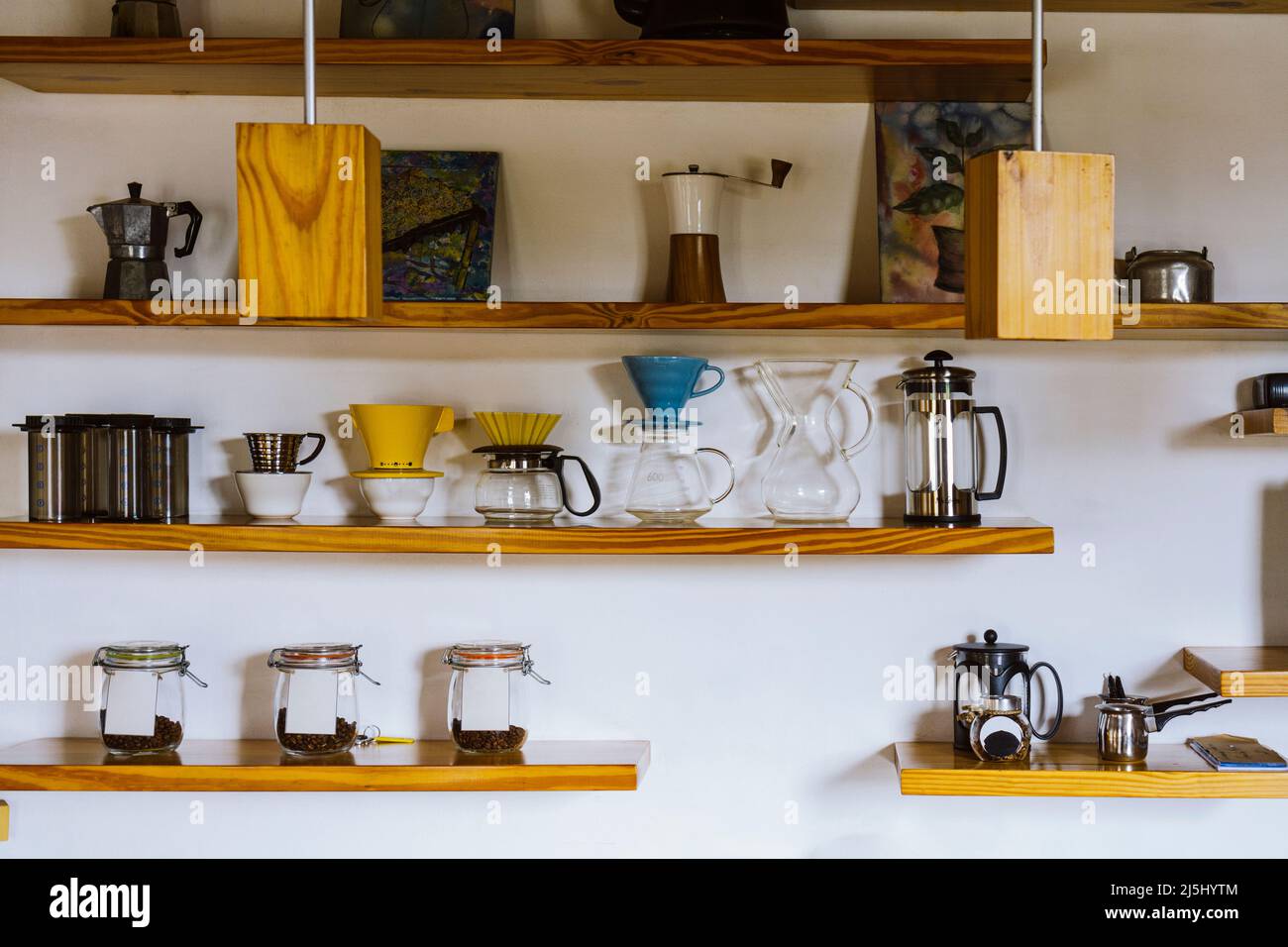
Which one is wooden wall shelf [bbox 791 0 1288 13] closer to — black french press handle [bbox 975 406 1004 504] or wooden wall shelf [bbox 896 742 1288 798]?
black french press handle [bbox 975 406 1004 504]

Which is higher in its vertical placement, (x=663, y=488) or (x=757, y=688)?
(x=663, y=488)

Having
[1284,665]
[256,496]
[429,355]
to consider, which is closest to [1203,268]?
[1284,665]

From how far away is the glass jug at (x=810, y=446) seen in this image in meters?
1.97

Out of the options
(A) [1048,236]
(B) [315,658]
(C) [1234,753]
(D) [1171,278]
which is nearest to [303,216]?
(A) [1048,236]

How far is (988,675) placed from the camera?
1.95 meters

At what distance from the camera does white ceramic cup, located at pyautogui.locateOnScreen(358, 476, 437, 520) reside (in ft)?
6.36

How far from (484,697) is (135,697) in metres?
0.58

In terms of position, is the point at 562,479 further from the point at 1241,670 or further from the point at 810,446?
the point at 1241,670

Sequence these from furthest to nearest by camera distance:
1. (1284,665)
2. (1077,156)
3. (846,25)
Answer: (846,25)
(1284,665)
(1077,156)

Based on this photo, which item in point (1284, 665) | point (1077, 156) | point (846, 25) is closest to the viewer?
point (1077, 156)

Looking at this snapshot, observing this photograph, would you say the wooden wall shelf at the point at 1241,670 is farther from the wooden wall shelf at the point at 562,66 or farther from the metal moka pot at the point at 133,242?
the metal moka pot at the point at 133,242

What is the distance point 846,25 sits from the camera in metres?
2.05

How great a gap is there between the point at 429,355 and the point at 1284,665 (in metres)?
1.51

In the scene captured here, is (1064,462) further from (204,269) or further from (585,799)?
(204,269)
